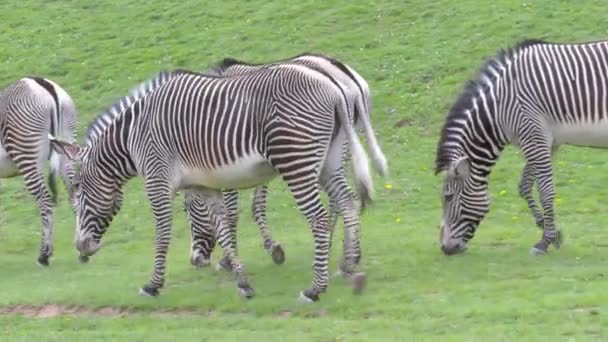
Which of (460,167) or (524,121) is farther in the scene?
(460,167)

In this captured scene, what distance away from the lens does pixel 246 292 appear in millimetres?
13406

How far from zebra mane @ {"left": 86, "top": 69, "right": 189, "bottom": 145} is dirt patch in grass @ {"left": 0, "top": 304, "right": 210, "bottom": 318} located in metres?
2.14

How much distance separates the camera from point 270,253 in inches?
619

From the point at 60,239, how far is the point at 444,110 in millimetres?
9431

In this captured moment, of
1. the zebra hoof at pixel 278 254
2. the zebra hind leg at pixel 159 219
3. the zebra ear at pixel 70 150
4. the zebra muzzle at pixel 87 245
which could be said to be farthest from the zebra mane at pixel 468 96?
the zebra ear at pixel 70 150

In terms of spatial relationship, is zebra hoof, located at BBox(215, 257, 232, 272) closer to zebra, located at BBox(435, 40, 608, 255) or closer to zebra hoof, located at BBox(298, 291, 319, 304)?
zebra hoof, located at BBox(298, 291, 319, 304)

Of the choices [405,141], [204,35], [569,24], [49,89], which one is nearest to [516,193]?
[405,141]

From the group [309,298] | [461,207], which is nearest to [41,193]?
[309,298]

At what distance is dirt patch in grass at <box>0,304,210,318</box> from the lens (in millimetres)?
13234

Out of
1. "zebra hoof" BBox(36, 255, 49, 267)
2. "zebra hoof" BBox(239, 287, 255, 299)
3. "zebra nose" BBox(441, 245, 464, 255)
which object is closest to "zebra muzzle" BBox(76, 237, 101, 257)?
"zebra hoof" BBox(239, 287, 255, 299)

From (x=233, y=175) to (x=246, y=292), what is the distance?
4.63ft

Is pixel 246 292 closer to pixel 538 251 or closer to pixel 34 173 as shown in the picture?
pixel 538 251

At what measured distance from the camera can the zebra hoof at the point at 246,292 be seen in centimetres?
1338

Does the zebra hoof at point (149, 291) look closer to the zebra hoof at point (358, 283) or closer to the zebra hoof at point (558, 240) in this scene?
the zebra hoof at point (358, 283)
